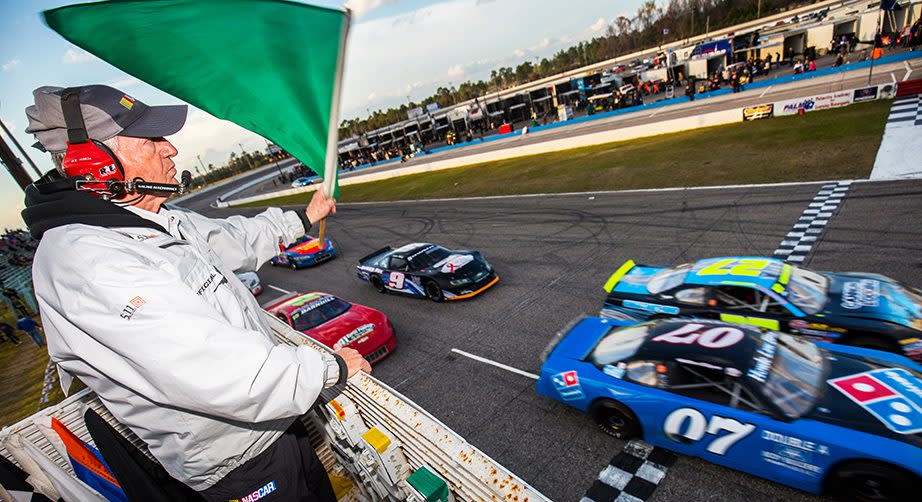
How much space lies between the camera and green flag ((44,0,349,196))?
1640 millimetres

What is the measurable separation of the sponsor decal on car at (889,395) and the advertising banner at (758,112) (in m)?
20.9

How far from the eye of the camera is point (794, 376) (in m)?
4.24

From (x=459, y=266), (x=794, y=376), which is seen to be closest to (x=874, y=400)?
(x=794, y=376)

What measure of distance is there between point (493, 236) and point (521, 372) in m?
8.19

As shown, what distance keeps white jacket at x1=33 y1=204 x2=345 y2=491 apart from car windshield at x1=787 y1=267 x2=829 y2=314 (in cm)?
658

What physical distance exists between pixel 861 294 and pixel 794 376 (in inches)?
99.9

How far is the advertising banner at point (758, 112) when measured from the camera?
20.2 m

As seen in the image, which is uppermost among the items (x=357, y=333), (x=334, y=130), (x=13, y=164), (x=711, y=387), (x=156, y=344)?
(x=13, y=164)

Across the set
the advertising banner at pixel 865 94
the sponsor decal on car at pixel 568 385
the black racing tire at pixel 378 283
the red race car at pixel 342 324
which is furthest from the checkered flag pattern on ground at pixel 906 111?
the red race car at pixel 342 324

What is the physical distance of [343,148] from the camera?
55656 mm

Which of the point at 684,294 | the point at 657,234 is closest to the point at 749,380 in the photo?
the point at 684,294

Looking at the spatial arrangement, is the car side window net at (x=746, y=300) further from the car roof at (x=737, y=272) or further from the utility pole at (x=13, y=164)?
the utility pole at (x=13, y=164)

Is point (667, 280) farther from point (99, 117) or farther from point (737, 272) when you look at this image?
point (99, 117)

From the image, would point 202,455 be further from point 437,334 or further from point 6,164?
point 6,164
